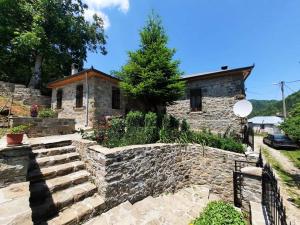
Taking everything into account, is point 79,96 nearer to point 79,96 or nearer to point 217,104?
point 79,96

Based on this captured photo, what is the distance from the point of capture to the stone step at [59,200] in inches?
118

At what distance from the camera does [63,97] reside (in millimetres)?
12086

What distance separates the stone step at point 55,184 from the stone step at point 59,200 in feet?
0.37

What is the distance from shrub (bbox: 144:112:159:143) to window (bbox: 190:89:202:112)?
5.92m

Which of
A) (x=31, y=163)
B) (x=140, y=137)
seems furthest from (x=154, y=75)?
(x=31, y=163)

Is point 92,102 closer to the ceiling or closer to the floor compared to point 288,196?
closer to the ceiling

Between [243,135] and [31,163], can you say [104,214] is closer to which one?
[31,163]

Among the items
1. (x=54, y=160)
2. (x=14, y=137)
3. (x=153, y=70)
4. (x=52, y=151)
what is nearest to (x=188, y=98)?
(x=153, y=70)

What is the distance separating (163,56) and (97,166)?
5.93 m

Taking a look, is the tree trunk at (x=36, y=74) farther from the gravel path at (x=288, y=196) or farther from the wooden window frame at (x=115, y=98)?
the gravel path at (x=288, y=196)

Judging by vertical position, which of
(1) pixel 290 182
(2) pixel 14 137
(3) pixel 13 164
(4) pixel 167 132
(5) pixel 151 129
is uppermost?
(2) pixel 14 137

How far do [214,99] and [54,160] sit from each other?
9.93 metres

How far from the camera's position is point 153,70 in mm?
7789

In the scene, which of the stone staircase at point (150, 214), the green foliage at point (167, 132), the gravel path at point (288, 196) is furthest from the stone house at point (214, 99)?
the stone staircase at point (150, 214)
